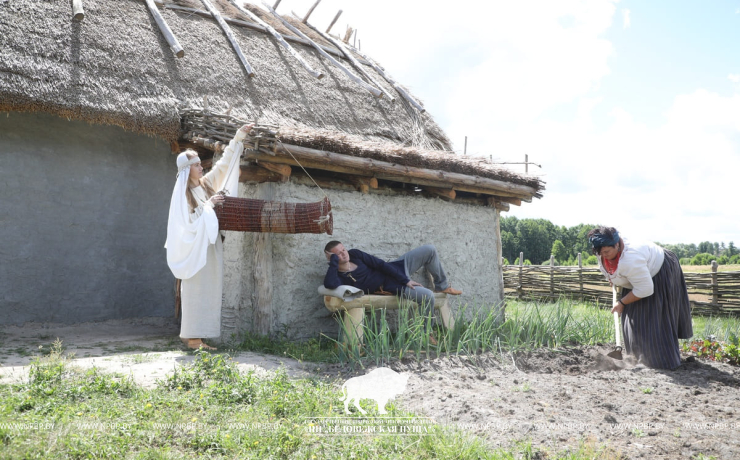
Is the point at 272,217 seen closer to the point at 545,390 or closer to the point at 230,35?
the point at 545,390

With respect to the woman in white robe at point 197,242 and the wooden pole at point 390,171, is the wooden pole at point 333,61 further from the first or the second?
the woman in white robe at point 197,242

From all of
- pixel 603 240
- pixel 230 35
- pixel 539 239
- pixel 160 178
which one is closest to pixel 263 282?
pixel 160 178

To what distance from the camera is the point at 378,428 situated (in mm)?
2848

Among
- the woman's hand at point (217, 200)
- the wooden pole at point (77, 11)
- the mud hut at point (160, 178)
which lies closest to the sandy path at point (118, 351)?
the mud hut at point (160, 178)

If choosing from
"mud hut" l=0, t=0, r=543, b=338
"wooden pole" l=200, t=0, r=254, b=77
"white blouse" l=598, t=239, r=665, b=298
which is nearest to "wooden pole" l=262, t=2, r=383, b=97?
"mud hut" l=0, t=0, r=543, b=338

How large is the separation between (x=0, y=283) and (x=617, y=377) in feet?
20.0

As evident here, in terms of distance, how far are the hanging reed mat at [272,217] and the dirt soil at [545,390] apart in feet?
3.54

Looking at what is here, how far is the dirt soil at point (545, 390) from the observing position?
281 cm

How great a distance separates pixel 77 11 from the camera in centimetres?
622

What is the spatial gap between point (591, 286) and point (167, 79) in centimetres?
1069

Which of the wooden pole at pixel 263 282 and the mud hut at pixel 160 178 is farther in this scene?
the mud hut at pixel 160 178

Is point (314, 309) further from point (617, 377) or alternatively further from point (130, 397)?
point (617, 377)

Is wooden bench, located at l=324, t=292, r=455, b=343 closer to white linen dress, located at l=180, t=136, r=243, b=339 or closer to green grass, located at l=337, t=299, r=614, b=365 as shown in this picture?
green grass, located at l=337, t=299, r=614, b=365

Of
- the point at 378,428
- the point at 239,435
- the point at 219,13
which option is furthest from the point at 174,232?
the point at 219,13
